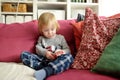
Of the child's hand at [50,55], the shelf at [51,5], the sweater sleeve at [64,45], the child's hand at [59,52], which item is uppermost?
the shelf at [51,5]

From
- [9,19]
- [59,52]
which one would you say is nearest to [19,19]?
[9,19]

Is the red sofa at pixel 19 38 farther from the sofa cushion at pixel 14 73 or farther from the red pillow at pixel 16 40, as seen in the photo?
the sofa cushion at pixel 14 73

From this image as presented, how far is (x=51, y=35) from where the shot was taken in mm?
1754

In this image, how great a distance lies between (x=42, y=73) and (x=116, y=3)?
7.32ft

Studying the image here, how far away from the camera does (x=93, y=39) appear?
5.21 feet

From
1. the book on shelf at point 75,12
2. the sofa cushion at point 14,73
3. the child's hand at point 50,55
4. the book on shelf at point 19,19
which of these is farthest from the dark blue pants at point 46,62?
the book on shelf at point 75,12

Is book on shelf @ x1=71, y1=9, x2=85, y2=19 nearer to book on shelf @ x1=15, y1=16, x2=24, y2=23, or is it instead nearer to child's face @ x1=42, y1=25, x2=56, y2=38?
book on shelf @ x1=15, y1=16, x2=24, y2=23

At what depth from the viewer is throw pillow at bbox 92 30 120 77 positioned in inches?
53.1

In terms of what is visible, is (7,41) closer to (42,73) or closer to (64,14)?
(42,73)

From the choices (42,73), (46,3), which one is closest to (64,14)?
(46,3)

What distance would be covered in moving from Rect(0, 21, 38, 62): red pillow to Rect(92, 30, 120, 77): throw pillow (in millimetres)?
565

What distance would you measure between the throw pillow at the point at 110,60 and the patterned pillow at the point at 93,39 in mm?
88

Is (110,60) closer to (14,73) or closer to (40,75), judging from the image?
(40,75)

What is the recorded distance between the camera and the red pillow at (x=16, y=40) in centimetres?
166
